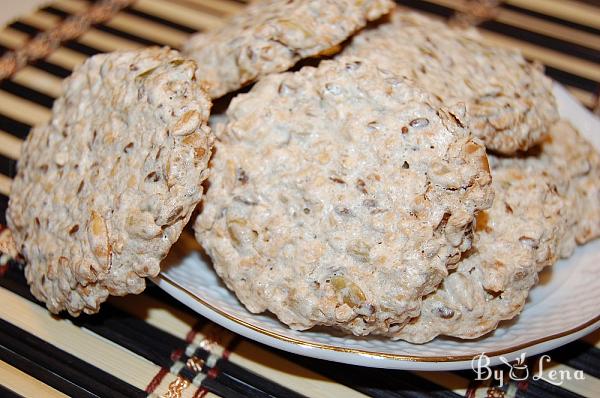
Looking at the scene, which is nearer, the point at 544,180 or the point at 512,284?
the point at 512,284

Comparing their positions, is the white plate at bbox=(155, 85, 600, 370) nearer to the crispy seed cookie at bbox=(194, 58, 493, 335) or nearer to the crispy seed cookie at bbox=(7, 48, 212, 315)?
the crispy seed cookie at bbox=(194, 58, 493, 335)

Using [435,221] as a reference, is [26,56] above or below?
below

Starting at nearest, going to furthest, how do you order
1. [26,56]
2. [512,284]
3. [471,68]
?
[512,284], [471,68], [26,56]

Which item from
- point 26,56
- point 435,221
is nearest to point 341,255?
point 435,221

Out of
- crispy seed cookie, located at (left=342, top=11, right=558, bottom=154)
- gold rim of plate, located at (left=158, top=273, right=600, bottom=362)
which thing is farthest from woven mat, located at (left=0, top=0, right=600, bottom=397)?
crispy seed cookie, located at (left=342, top=11, right=558, bottom=154)

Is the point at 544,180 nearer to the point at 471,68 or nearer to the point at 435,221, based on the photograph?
the point at 471,68

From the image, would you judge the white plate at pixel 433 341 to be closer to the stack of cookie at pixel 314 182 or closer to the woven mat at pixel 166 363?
the stack of cookie at pixel 314 182

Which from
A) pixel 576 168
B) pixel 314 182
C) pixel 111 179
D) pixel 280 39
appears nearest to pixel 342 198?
pixel 314 182
